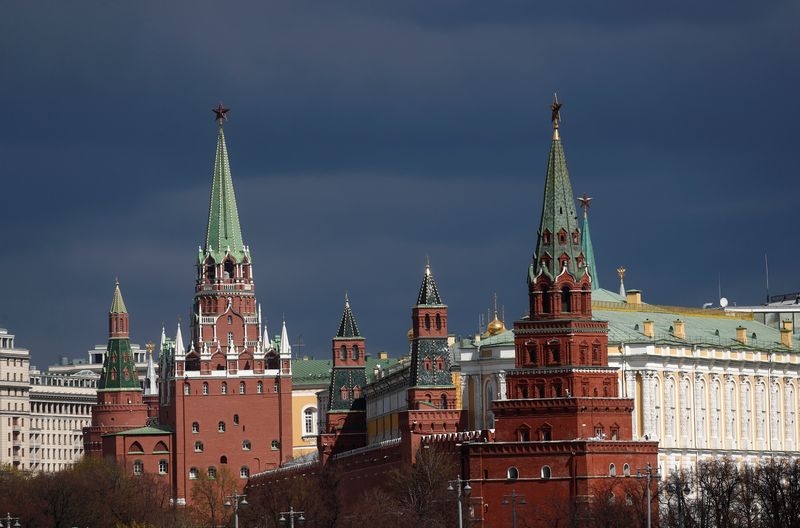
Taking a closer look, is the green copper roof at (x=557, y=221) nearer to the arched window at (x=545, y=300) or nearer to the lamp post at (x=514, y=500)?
the arched window at (x=545, y=300)

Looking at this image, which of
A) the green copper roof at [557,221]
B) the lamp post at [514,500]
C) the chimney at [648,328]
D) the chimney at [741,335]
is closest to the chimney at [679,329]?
the chimney at [648,328]

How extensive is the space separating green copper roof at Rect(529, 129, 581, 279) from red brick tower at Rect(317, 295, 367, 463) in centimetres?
4835

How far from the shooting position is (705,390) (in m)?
160

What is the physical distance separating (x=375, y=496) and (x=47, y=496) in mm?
36126

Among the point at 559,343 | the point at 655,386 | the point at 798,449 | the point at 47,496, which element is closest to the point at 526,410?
the point at 559,343

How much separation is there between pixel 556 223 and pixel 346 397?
52.0 meters

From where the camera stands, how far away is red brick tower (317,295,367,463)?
191375 mm

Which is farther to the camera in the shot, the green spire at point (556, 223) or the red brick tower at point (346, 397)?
the red brick tower at point (346, 397)

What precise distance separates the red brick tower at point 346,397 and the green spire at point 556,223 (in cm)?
4834

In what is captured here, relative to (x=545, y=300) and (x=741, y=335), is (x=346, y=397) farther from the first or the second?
(x=545, y=300)

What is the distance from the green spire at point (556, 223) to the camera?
478 ft

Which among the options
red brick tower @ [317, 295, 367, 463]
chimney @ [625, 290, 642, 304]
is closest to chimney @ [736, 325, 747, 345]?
chimney @ [625, 290, 642, 304]

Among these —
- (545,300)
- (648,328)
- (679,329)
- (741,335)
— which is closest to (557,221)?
(545,300)

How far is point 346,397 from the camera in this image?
638 feet
